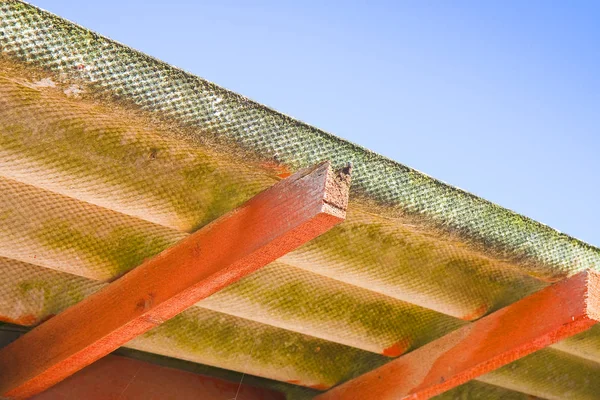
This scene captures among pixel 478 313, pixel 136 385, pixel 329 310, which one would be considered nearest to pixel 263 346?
pixel 329 310

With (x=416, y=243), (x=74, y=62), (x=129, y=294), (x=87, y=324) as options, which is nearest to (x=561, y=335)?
(x=416, y=243)

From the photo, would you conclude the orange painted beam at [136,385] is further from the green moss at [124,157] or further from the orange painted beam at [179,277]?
the green moss at [124,157]

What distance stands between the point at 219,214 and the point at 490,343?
3.89ft

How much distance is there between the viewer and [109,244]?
93.9 inches

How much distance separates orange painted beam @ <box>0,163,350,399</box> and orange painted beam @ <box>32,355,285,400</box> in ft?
0.82

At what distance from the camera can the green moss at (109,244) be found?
90.6 inches

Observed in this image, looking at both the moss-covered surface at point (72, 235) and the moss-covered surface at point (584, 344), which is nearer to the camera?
the moss-covered surface at point (72, 235)

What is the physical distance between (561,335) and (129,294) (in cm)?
150

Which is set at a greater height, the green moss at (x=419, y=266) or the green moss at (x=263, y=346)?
the green moss at (x=419, y=266)

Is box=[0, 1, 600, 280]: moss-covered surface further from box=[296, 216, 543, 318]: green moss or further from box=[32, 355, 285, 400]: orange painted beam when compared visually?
box=[32, 355, 285, 400]: orange painted beam

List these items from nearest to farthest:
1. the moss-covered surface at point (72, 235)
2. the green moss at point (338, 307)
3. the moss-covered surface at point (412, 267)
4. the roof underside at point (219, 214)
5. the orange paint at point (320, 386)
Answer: the roof underside at point (219, 214) → the moss-covered surface at point (72, 235) → the moss-covered surface at point (412, 267) → the green moss at point (338, 307) → the orange paint at point (320, 386)

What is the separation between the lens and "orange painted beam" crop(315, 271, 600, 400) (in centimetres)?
233

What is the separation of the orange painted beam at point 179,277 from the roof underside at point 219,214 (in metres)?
0.10

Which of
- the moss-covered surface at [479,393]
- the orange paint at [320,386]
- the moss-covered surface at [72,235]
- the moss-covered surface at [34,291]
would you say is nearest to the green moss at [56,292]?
the moss-covered surface at [34,291]
